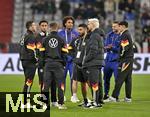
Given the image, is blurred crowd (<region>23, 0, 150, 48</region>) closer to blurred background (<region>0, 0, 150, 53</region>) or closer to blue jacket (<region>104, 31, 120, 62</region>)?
blurred background (<region>0, 0, 150, 53</region>)

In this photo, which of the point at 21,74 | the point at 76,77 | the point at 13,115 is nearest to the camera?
the point at 13,115

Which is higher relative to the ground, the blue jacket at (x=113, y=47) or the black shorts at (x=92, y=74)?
the blue jacket at (x=113, y=47)

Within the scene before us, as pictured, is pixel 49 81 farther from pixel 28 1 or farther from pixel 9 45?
pixel 28 1

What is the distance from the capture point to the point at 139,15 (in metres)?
35.0

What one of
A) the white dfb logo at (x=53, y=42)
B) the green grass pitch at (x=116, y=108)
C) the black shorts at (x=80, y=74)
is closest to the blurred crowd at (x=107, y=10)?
the green grass pitch at (x=116, y=108)

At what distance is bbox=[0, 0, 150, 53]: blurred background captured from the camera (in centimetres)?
3438

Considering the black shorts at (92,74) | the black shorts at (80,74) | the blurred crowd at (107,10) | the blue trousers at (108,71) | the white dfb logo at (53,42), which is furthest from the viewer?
the blurred crowd at (107,10)

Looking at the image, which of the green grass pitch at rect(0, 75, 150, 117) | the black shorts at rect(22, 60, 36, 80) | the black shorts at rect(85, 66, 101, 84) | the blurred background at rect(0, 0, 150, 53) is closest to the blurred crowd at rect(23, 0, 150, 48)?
the blurred background at rect(0, 0, 150, 53)

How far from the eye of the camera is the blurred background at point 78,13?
3438 centimetres

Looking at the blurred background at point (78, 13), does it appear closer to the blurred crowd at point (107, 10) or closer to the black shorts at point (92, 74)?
the blurred crowd at point (107, 10)

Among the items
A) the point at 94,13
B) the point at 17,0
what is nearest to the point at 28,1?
the point at 17,0

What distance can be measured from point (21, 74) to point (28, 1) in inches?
367

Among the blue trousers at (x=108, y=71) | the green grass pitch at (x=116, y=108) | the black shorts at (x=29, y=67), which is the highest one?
the black shorts at (x=29, y=67)

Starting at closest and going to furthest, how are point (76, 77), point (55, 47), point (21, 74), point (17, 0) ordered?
point (55, 47) < point (76, 77) < point (21, 74) < point (17, 0)
